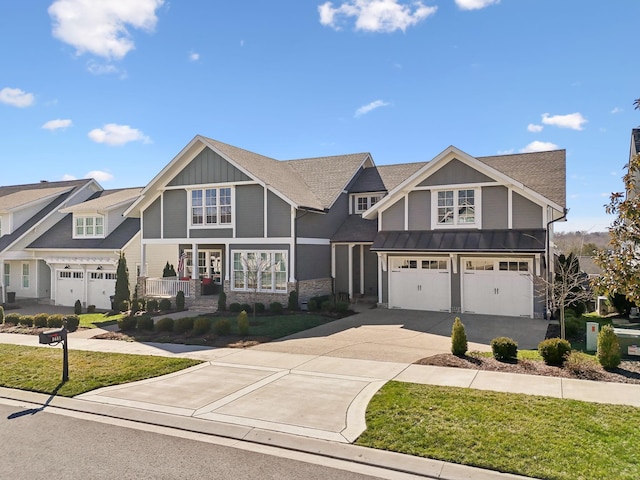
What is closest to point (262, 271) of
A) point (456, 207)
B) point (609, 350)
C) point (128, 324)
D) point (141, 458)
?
point (128, 324)

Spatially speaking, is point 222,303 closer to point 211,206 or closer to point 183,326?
point 211,206

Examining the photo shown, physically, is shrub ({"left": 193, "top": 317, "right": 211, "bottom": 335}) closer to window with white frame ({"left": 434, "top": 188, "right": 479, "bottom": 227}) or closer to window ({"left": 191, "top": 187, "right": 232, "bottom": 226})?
window ({"left": 191, "top": 187, "right": 232, "bottom": 226})

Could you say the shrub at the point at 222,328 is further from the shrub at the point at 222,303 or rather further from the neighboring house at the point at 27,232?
the neighboring house at the point at 27,232

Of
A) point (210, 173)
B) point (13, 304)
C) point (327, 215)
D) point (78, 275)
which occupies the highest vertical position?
point (210, 173)

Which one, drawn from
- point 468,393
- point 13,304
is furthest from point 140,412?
point 13,304

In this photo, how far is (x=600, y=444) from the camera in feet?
21.7

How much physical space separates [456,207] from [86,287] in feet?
70.7

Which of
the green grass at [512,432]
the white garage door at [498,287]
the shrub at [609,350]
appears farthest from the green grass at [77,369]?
the white garage door at [498,287]

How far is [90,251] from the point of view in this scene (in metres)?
27.6

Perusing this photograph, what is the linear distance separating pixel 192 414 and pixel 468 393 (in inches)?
205

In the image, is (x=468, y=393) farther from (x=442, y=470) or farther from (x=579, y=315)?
(x=579, y=315)

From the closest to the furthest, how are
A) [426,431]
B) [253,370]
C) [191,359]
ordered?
[426,431] → [253,370] → [191,359]

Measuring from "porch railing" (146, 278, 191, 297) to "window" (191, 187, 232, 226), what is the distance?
3343 mm

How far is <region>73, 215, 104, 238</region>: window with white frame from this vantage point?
2888 cm
